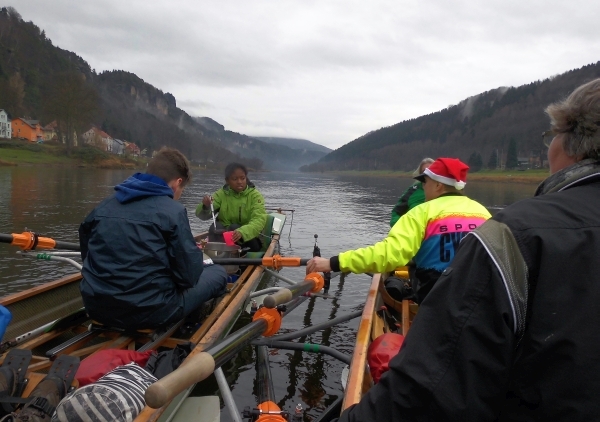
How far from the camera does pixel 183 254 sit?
418 cm

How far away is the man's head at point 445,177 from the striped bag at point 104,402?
9.52ft

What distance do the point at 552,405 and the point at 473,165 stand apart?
10659 centimetres

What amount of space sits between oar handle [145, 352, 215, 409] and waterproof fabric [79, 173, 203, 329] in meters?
2.03

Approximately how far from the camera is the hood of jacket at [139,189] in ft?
13.2

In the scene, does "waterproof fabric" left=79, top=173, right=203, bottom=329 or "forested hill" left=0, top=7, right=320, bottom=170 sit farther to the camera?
"forested hill" left=0, top=7, right=320, bottom=170

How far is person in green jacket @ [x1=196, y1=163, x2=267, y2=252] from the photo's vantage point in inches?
337

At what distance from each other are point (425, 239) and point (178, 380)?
2555 millimetres

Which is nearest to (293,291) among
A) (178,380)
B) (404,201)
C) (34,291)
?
(178,380)

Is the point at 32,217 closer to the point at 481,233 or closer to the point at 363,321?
the point at 363,321

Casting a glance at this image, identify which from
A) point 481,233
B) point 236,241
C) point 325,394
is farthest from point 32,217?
point 481,233

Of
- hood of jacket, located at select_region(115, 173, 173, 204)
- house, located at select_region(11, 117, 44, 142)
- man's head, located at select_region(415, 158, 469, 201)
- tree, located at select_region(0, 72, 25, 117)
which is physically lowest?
hood of jacket, located at select_region(115, 173, 173, 204)

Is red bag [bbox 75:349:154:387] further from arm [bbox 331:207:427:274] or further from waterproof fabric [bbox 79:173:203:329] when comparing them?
arm [bbox 331:207:427:274]

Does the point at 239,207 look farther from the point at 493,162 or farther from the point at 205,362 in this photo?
the point at 493,162

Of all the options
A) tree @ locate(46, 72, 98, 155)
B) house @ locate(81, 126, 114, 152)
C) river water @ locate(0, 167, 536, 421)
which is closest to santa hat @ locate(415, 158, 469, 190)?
river water @ locate(0, 167, 536, 421)
